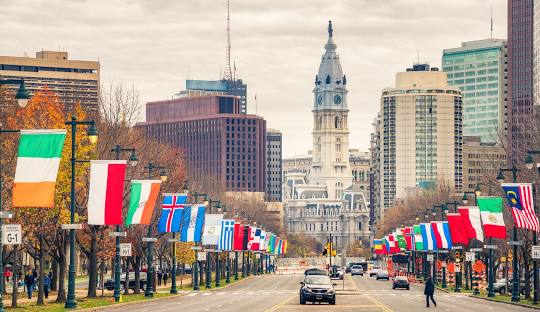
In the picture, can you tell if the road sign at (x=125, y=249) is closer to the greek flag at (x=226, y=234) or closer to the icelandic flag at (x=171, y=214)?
the icelandic flag at (x=171, y=214)

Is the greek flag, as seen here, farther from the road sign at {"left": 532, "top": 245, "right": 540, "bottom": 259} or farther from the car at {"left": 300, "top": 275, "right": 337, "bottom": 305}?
the road sign at {"left": 532, "top": 245, "right": 540, "bottom": 259}

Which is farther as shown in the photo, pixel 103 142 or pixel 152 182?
pixel 103 142

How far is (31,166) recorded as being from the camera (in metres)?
56.8

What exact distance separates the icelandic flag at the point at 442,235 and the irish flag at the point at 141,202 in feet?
153

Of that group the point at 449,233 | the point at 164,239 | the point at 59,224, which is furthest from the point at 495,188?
the point at 59,224

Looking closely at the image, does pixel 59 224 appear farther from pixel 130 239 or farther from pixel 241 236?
pixel 241 236

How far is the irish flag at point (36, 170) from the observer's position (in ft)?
186

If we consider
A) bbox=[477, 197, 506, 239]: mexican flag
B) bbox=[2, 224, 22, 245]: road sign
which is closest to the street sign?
bbox=[477, 197, 506, 239]: mexican flag

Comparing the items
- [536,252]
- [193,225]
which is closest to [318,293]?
[536,252]

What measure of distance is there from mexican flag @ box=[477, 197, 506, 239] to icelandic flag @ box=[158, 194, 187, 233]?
19.0 metres

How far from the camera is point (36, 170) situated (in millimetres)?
56750

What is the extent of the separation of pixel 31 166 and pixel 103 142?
36679mm

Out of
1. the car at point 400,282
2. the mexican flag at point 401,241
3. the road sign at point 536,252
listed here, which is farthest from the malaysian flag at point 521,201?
the mexican flag at point 401,241

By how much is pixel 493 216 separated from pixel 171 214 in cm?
2025
